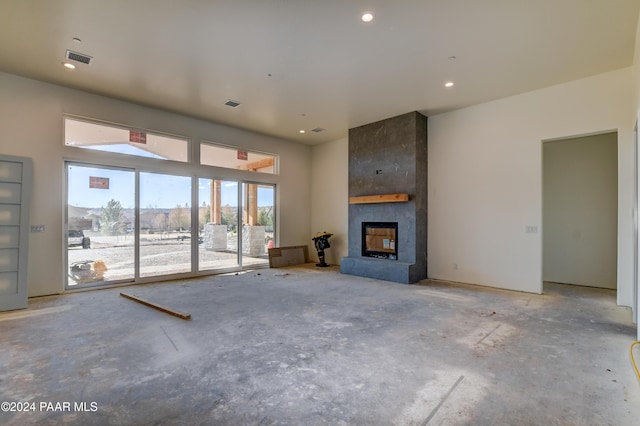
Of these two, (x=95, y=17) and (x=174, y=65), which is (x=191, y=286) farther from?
(x=95, y=17)

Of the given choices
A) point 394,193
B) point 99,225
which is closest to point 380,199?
point 394,193

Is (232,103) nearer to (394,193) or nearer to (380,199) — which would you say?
(380,199)

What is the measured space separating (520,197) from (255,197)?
5830 millimetres

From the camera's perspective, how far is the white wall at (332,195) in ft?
27.1

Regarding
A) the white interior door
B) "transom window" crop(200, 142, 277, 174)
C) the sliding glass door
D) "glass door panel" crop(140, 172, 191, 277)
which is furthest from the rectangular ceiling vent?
"transom window" crop(200, 142, 277, 174)

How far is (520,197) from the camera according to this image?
17.5ft

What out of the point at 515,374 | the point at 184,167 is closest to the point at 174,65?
the point at 184,167

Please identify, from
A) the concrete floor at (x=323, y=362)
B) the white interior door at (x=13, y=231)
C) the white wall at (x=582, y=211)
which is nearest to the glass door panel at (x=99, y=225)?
the white interior door at (x=13, y=231)

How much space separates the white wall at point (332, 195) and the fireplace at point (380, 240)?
39.5 inches

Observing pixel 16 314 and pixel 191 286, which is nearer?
pixel 16 314

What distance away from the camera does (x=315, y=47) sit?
3908 mm

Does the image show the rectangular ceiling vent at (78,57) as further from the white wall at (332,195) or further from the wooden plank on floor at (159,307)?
the white wall at (332,195)

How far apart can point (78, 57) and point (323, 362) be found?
5.06 metres

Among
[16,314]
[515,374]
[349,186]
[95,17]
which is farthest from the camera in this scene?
[349,186]
